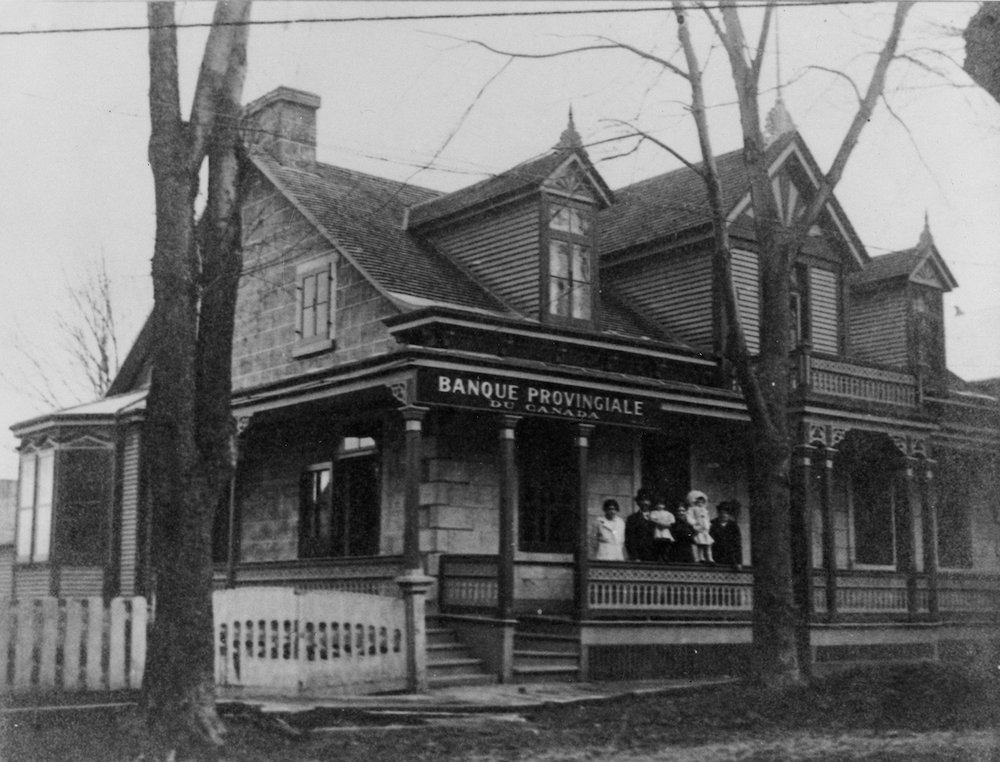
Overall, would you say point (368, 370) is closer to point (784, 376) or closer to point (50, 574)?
point (784, 376)

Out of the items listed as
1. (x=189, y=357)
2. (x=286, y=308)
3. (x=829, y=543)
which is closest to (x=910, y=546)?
(x=829, y=543)

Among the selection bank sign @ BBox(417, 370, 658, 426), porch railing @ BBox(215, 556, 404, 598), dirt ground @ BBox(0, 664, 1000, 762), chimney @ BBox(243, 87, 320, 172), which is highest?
chimney @ BBox(243, 87, 320, 172)

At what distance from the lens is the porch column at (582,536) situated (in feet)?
56.6

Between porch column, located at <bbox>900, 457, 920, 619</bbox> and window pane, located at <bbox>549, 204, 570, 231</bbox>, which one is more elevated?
window pane, located at <bbox>549, 204, 570, 231</bbox>

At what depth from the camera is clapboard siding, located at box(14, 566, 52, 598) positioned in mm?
24844

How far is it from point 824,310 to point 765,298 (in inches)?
390

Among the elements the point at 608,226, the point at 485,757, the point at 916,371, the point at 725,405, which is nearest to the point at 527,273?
the point at 725,405

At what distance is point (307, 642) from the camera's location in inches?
562

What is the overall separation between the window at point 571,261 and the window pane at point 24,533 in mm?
11894

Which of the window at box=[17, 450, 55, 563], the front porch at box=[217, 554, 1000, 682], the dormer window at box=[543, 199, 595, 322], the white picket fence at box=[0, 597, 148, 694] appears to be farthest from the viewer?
the window at box=[17, 450, 55, 563]

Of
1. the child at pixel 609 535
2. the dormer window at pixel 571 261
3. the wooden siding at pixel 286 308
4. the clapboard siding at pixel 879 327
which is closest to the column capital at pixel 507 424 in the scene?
the child at pixel 609 535

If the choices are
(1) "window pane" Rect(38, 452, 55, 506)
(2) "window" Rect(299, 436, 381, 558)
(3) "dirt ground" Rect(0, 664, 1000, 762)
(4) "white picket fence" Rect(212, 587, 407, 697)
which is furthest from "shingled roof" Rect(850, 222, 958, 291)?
(1) "window pane" Rect(38, 452, 55, 506)

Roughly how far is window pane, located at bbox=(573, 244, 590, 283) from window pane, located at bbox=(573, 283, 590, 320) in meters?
0.13

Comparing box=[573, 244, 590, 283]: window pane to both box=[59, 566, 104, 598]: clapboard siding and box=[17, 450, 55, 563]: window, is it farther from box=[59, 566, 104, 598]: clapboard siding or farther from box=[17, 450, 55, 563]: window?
box=[17, 450, 55, 563]: window
